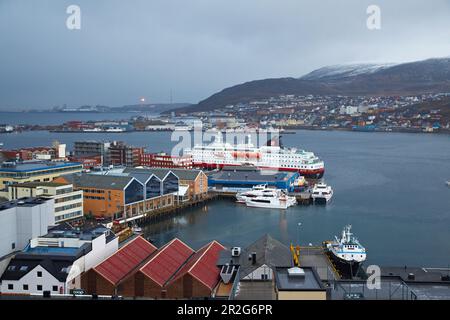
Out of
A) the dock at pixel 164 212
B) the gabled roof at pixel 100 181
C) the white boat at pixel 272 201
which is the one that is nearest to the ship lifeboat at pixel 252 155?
the dock at pixel 164 212

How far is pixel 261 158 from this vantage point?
32.7 feet

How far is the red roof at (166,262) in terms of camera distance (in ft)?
9.36

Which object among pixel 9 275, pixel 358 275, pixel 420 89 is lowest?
pixel 358 275

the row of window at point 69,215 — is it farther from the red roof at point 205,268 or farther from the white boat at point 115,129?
the white boat at point 115,129

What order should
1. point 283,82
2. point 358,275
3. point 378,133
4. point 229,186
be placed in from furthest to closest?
point 283,82 < point 378,133 < point 229,186 < point 358,275

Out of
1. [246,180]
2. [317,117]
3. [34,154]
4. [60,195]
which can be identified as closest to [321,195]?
[246,180]

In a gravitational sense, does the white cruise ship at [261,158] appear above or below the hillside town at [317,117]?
below

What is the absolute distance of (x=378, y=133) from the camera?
23609 mm

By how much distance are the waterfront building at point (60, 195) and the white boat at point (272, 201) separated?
2263mm

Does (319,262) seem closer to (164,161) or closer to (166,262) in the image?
(166,262)

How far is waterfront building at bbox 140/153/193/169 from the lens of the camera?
30.0 ft
